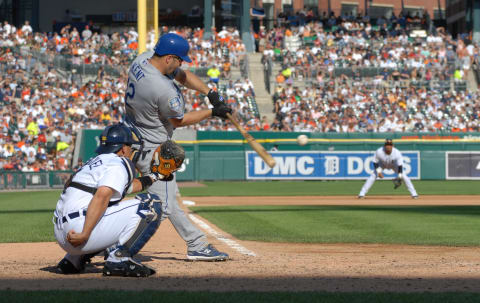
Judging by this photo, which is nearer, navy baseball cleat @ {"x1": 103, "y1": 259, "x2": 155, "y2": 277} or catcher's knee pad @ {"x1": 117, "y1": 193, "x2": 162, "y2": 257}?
navy baseball cleat @ {"x1": 103, "y1": 259, "x2": 155, "y2": 277}

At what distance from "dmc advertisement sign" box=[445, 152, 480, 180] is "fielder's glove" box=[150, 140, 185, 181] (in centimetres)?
2648

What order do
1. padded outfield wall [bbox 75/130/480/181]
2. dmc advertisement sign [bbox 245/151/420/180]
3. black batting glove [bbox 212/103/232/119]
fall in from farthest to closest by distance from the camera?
dmc advertisement sign [bbox 245/151/420/180] → padded outfield wall [bbox 75/130/480/181] → black batting glove [bbox 212/103/232/119]

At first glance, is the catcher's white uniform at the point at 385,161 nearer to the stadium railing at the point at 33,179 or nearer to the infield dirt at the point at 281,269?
the stadium railing at the point at 33,179

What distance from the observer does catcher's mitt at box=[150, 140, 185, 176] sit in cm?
609

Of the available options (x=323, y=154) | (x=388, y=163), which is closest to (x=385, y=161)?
(x=388, y=163)

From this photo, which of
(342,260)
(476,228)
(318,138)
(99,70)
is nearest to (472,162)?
(318,138)

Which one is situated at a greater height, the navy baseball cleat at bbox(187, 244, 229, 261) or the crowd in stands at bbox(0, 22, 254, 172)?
the crowd in stands at bbox(0, 22, 254, 172)

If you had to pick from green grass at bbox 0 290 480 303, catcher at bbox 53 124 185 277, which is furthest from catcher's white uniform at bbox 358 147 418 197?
green grass at bbox 0 290 480 303

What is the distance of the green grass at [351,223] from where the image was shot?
9844 mm

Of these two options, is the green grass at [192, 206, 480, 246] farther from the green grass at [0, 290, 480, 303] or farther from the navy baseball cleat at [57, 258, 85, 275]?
the green grass at [0, 290, 480, 303]

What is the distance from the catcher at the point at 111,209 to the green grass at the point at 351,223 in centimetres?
379

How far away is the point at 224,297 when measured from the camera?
4.86m

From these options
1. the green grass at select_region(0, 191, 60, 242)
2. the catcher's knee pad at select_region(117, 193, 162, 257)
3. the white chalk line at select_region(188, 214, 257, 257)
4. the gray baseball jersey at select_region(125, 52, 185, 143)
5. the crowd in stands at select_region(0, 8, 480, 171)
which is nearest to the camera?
the catcher's knee pad at select_region(117, 193, 162, 257)

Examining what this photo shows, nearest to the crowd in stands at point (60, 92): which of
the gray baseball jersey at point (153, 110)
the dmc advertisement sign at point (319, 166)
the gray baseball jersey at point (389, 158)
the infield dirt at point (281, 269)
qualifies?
the dmc advertisement sign at point (319, 166)
